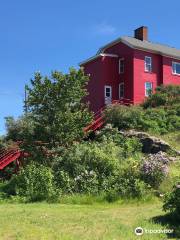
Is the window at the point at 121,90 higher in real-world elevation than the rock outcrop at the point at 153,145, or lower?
higher

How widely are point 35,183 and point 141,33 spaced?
98.2 ft

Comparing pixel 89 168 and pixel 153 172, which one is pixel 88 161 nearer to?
pixel 89 168

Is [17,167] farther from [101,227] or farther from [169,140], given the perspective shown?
[101,227]

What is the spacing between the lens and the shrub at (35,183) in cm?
2217

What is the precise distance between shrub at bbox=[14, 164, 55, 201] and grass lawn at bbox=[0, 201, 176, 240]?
237 cm

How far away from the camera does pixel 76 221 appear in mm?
15664

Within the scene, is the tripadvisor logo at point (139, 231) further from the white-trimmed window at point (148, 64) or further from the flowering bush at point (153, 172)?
the white-trimmed window at point (148, 64)

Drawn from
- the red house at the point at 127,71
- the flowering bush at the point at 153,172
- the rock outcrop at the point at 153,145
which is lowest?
the flowering bush at the point at 153,172

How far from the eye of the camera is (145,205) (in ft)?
65.1

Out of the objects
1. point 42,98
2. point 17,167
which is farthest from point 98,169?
point 17,167

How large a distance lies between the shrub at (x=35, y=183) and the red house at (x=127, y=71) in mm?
20981

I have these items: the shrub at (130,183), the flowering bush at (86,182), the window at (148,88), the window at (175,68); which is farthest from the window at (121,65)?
the flowering bush at (86,182)

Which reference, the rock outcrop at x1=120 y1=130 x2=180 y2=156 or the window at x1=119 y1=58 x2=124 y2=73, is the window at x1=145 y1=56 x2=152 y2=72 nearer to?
the window at x1=119 y1=58 x2=124 y2=73

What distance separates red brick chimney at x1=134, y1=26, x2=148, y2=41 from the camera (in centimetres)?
4969
